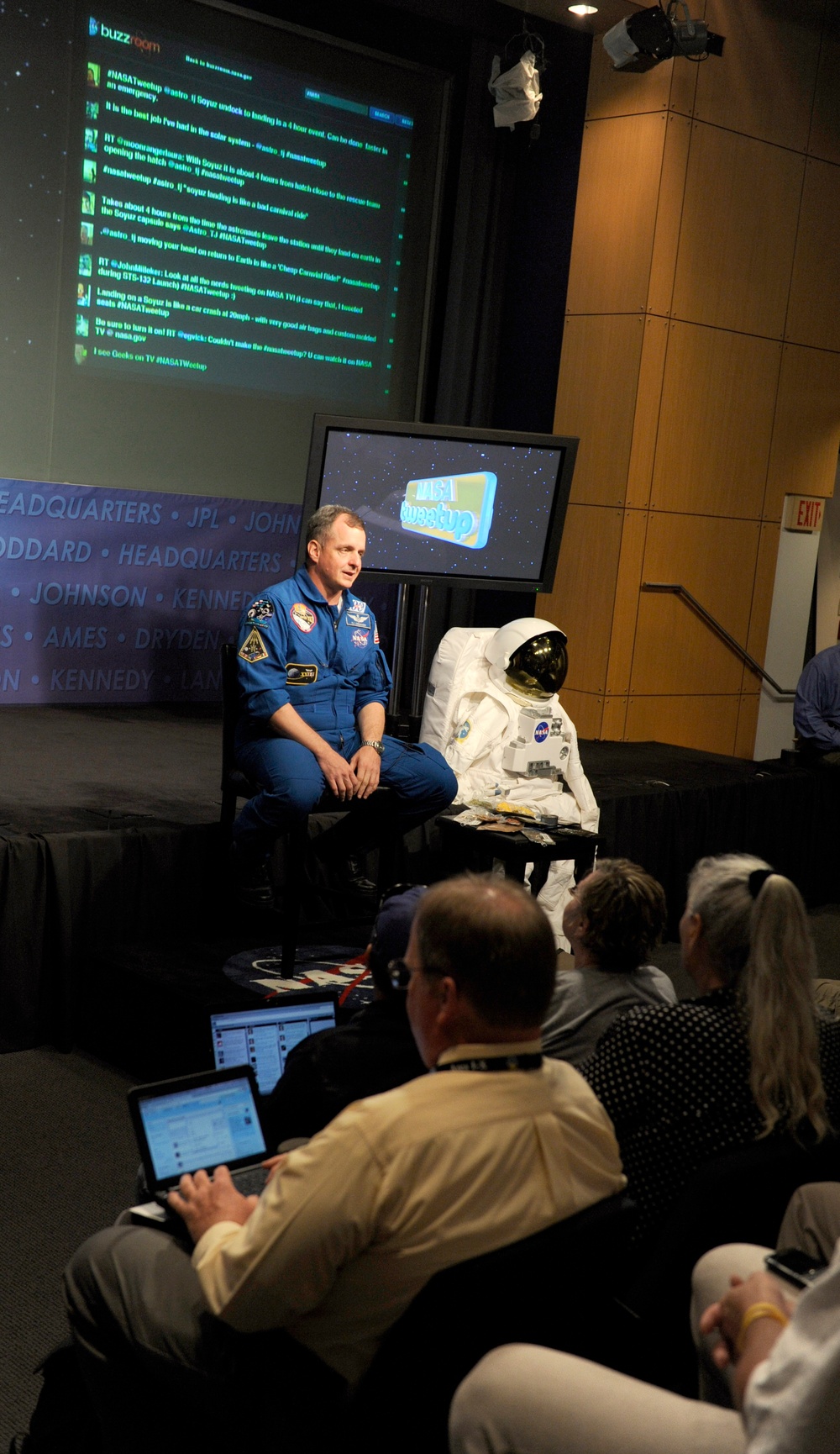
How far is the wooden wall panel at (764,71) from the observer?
21.4 feet

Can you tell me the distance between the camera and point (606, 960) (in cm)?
229

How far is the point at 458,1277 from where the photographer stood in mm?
1297

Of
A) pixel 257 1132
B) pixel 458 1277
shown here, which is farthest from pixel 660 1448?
pixel 257 1132

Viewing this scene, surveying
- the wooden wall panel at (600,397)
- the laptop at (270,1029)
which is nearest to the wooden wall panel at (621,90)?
the wooden wall panel at (600,397)

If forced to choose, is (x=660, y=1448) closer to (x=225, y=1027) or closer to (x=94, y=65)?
(x=225, y=1027)

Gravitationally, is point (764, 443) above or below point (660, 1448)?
above

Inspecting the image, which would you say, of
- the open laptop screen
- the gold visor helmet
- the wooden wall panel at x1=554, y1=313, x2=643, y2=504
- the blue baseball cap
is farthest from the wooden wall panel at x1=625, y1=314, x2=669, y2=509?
the open laptop screen

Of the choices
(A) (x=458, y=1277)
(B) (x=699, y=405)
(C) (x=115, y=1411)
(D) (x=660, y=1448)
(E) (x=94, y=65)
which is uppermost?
(E) (x=94, y=65)

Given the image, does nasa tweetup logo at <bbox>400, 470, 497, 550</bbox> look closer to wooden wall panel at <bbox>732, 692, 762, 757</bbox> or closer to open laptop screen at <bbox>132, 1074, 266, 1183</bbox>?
wooden wall panel at <bbox>732, 692, 762, 757</bbox>

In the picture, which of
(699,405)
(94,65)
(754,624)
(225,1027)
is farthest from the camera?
(754,624)

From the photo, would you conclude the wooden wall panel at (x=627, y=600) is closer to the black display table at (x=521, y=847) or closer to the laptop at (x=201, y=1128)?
the black display table at (x=521, y=847)

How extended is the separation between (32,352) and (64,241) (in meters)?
0.49

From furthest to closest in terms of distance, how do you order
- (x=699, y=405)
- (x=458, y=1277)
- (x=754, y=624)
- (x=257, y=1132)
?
1. (x=754, y=624)
2. (x=699, y=405)
3. (x=257, y=1132)
4. (x=458, y=1277)

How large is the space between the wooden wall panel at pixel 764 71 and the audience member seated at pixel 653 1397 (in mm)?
6317
